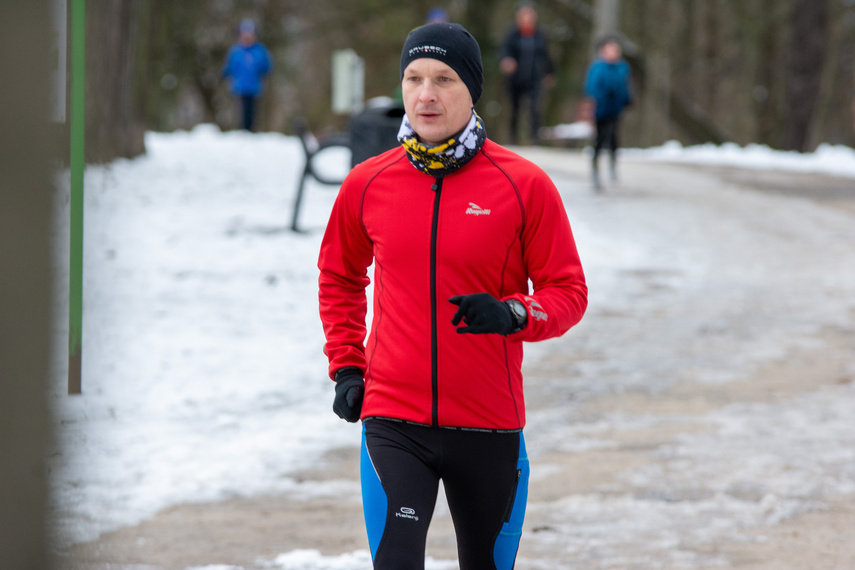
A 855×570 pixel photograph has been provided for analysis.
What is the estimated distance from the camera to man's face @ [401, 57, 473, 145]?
106 inches

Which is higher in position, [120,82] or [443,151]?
[120,82]

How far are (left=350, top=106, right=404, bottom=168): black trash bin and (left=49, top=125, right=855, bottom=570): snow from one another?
108 cm

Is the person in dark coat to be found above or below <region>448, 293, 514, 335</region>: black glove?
above

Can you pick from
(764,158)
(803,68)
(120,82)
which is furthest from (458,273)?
(803,68)

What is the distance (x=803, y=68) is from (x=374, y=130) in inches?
622

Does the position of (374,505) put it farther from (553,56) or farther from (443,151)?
(553,56)

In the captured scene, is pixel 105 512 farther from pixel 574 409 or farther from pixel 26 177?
pixel 26 177

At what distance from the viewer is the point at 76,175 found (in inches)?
92.6

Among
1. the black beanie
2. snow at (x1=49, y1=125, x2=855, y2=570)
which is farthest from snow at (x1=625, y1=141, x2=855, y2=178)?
the black beanie

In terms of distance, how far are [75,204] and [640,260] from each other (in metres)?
8.87

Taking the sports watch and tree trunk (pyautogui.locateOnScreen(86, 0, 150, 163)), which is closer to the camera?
→ the sports watch

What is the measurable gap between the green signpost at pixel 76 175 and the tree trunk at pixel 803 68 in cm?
2156

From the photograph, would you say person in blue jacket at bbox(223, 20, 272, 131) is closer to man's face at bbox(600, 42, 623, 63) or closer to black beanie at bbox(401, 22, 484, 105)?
man's face at bbox(600, 42, 623, 63)

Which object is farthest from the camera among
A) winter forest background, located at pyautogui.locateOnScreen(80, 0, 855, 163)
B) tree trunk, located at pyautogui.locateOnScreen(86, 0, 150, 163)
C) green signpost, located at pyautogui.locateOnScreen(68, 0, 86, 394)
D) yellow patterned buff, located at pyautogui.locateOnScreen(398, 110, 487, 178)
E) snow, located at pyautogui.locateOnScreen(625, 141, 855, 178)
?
snow, located at pyautogui.locateOnScreen(625, 141, 855, 178)
